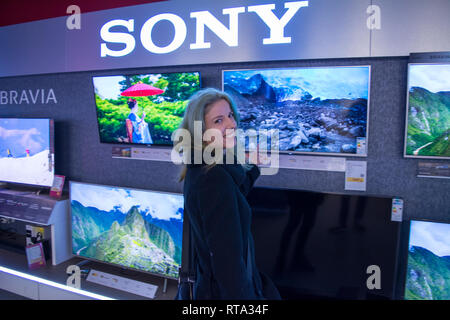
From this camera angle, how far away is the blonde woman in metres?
0.91

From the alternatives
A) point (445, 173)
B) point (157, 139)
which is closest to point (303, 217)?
point (445, 173)

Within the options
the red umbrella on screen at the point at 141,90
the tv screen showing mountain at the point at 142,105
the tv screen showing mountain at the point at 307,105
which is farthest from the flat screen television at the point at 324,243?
the red umbrella on screen at the point at 141,90

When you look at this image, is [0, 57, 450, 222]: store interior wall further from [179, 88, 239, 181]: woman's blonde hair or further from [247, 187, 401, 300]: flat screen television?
[179, 88, 239, 181]: woman's blonde hair

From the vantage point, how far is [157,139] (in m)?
1.91

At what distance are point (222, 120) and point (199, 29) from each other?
0.99 metres

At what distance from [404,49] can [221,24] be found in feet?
3.40

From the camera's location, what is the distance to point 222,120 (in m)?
1.12

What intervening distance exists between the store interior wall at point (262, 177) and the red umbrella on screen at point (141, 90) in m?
0.18

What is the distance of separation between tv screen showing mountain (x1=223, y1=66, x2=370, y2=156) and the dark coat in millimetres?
722

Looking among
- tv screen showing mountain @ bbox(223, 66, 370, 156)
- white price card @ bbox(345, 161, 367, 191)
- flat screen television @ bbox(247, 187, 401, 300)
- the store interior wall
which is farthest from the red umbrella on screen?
white price card @ bbox(345, 161, 367, 191)

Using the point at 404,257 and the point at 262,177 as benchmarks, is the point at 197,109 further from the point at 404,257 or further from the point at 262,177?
the point at 404,257

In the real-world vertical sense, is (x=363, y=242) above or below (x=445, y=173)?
below

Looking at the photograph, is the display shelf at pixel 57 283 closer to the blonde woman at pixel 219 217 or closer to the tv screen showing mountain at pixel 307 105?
the blonde woman at pixel 219 217
